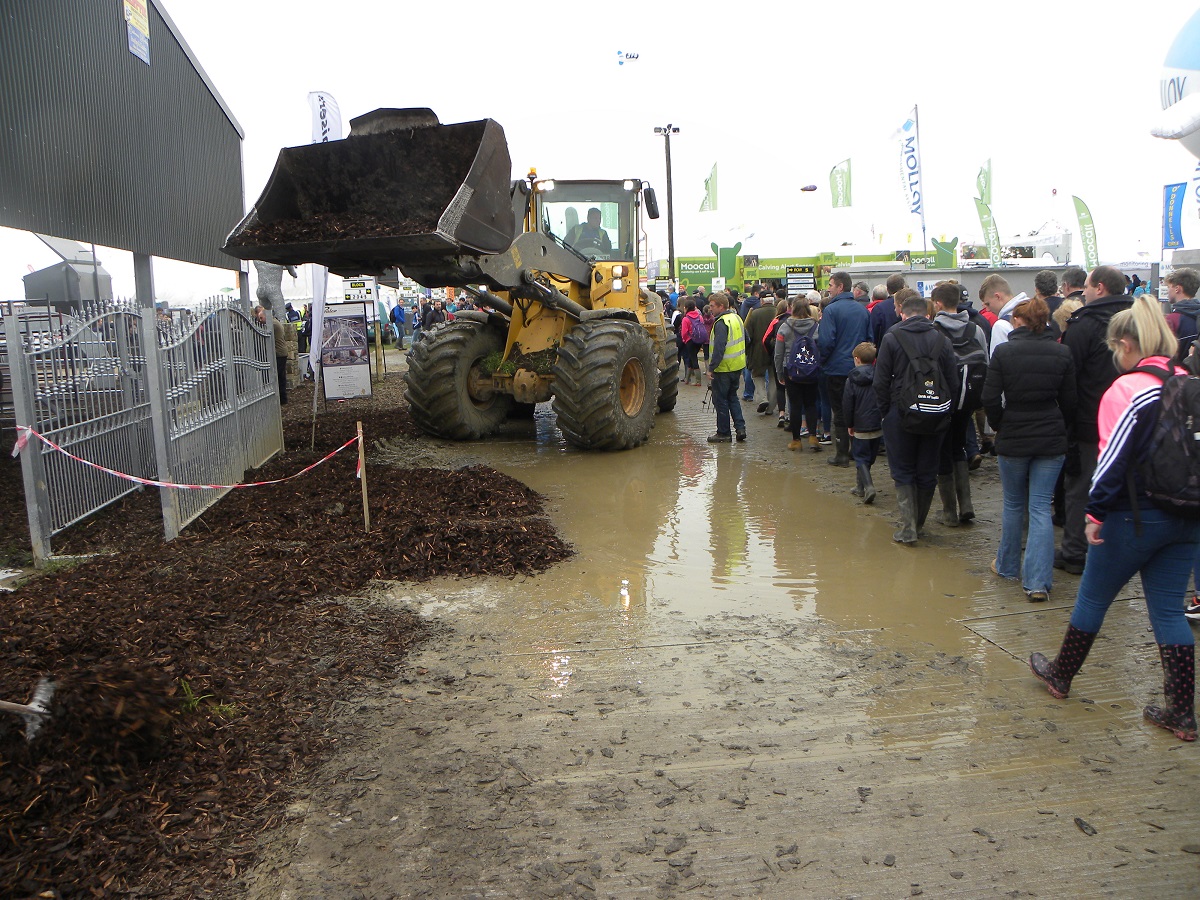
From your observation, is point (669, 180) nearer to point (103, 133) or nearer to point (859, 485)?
point (103, 133)

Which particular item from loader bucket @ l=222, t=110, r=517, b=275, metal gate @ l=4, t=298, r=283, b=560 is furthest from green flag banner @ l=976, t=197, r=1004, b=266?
metal gate @ l=4, t=298, r=283, b=560

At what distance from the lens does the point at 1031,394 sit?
5.23m

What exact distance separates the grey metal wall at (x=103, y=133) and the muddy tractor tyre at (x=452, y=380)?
4596 mm

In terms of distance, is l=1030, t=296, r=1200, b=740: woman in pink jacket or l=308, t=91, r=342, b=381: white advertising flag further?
l=308, t=91, r=342, b=381: white advertising flag

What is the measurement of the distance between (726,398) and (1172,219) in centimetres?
1310

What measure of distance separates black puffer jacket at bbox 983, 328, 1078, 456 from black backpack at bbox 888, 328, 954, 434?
651 mm

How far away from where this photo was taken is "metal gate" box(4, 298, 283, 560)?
607cm

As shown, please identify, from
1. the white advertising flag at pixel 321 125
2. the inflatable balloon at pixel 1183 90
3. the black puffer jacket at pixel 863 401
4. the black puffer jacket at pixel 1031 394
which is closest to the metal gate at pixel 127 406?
the white advertising flag at pixel 321 125

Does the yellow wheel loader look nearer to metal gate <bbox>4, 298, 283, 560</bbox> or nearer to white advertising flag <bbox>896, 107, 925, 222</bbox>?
metal gate <bbox>4, 298, 283, 560</bbox>

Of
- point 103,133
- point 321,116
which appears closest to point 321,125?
point 321,116

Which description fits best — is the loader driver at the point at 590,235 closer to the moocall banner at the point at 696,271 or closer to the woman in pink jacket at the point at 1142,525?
the woman in pink jacket at the point at 1142,525

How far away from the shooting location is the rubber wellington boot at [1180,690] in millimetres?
3641

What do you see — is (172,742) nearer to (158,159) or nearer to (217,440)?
(217,440)

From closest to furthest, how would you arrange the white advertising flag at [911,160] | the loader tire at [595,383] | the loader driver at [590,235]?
the loader tire at [595,383] → the loader driver at [590,235] → the white advertising flag at [911,160]
